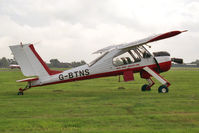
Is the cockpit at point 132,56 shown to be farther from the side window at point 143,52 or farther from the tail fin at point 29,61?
the tail fin at point 29,61

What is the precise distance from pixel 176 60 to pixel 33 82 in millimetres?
9435

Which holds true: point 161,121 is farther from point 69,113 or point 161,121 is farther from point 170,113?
point 69,113

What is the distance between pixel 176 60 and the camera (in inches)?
679

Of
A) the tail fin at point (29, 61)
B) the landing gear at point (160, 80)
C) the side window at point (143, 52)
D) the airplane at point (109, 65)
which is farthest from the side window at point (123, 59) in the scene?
the tail fin at point (29, 61)

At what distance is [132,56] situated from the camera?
16.3 m

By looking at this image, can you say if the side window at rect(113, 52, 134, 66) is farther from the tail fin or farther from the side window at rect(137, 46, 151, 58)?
the tail fin

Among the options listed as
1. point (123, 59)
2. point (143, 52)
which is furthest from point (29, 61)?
point (143, 52)

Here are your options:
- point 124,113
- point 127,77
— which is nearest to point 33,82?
point 127,77

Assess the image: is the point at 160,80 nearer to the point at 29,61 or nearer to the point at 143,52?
the point at 143,52

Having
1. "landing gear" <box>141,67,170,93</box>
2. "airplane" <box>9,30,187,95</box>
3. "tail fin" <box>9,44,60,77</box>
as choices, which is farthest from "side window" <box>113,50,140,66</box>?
"tail fin" <box>9,44,60,77</box>

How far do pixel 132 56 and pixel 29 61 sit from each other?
6354 mm

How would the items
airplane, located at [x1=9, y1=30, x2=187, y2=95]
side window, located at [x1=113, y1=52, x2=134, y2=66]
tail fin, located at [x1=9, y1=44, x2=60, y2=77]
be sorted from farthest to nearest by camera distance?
side window, located at [x1=113, y1=52, x2=134, y2=66], airplane, located at [x1=9, y1=30, x2=187, y2=95], tail fin, located at [x1=9, y1=44, x2=60, y2=77]

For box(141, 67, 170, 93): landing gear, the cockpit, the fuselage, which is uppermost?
the cockpit

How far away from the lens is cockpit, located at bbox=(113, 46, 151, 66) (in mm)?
16141
